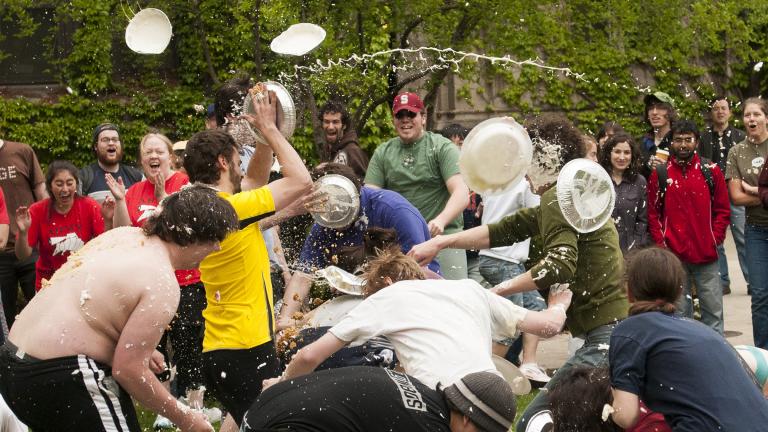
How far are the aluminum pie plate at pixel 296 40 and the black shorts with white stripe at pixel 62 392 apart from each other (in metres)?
3.78

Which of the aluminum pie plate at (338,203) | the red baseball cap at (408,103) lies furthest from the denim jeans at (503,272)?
the aluminum pie plate at (338,203)

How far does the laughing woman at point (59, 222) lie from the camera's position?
768cm

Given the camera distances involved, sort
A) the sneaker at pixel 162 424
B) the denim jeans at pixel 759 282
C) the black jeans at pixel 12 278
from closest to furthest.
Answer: the sneaker at pixel 162 424, the denim jeans at pixel 759 282, the black jeans at pixel 12 278

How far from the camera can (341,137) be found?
813cm

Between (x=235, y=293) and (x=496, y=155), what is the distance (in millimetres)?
1426

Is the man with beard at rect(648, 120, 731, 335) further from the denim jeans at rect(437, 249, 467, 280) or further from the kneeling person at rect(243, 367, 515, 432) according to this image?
the kneeling person at rect(243, 367, 515, 432)

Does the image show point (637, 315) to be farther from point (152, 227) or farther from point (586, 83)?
point (586, 83)

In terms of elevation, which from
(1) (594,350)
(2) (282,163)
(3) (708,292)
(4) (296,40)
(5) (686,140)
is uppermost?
(4) (296,40)

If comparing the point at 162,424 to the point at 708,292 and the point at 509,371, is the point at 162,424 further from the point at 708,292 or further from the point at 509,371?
the point at 708,292

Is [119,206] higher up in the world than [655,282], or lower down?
higher up

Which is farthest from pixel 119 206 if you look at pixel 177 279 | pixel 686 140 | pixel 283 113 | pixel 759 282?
pixel 759 282

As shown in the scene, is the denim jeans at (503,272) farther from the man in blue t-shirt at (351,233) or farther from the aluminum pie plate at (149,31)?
the aluminum pie plate at (149,31)

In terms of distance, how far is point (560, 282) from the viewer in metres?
4.89

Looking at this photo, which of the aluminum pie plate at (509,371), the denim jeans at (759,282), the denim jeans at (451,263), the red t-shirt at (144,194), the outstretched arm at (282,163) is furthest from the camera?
the denim jeans at (759,282)
